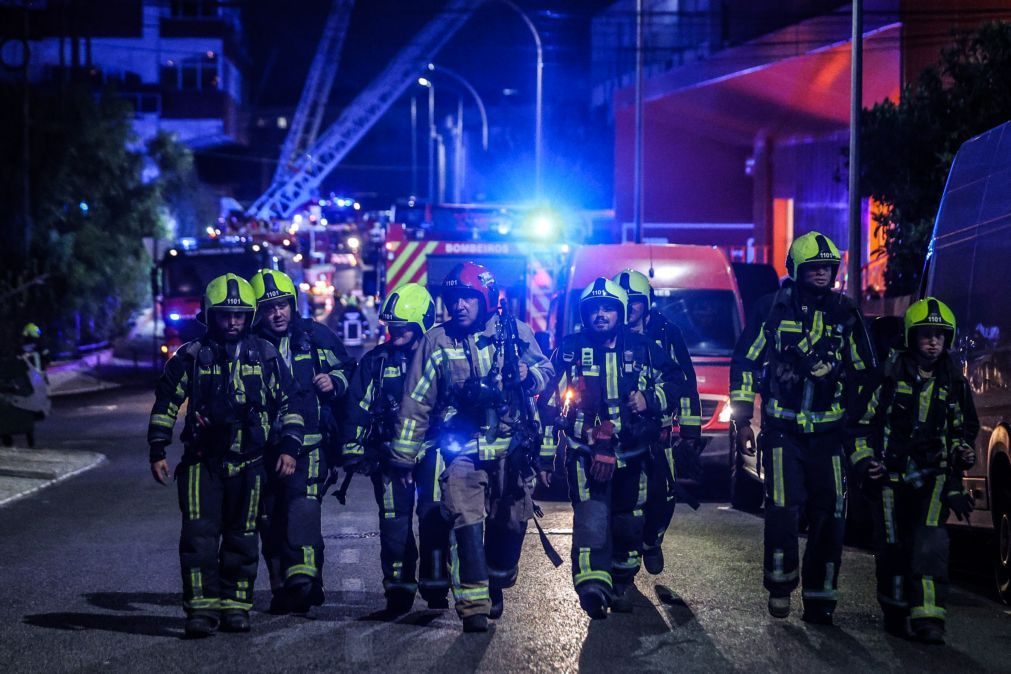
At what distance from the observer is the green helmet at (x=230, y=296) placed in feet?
24.5

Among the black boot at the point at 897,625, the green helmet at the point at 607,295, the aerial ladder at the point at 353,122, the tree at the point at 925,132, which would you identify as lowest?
the black boot at the point at 897,625

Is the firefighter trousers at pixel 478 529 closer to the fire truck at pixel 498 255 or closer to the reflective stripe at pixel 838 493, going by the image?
the reflective stripe at pixel 838 493

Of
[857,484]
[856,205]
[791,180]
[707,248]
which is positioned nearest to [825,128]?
[791,180]

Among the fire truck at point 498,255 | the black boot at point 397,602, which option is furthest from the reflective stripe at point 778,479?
the fire truck at point 498,255

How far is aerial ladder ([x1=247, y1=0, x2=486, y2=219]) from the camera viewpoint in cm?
6669

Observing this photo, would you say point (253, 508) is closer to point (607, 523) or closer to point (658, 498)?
point (607, 523)

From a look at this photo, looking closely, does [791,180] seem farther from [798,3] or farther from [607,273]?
[607,273]

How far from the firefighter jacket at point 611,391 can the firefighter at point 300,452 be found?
1219 millimetres

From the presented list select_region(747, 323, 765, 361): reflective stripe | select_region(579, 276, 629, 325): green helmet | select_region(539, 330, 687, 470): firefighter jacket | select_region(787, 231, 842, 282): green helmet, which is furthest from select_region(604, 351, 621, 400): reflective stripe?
select_region(787, 231, 842, 282): green helmet

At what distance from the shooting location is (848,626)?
7547 millimetres

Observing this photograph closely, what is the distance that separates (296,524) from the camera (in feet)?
25.4

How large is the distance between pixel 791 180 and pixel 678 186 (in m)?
6.28

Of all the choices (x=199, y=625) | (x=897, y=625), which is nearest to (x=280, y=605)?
(x=199, y=625)

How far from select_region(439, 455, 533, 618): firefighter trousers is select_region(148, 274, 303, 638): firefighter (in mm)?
870
